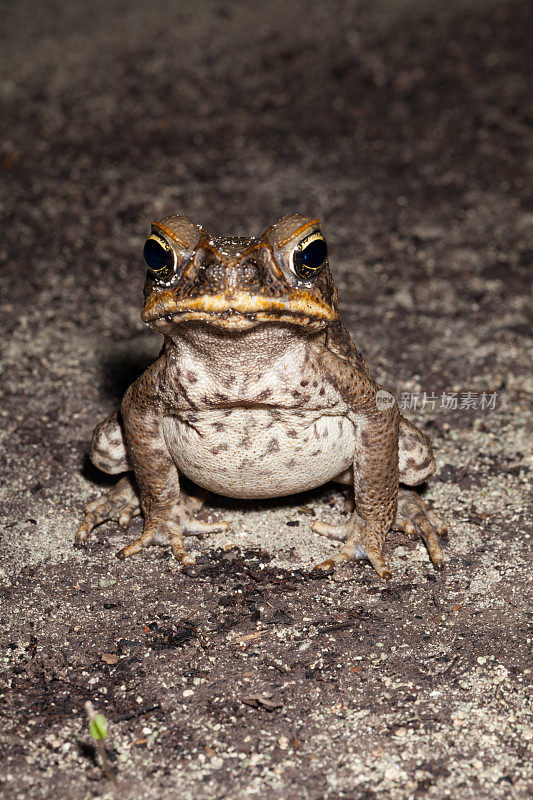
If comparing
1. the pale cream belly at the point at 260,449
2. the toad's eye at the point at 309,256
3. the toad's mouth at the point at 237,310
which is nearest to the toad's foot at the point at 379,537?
the pale cream belly at the point at 260,449

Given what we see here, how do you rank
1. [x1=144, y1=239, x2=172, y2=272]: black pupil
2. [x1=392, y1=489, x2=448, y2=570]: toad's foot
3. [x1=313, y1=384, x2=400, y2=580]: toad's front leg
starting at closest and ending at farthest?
[x1=144, y1=239, x2=172, y2=272]: black pupil < [x1=313, y1=384, x2=400, y2=580]: toad's front leg < [x1=392, y1=489, x2=448, y2=570]: toad's foot

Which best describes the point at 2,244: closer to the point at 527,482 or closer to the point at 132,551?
the point at 132,551

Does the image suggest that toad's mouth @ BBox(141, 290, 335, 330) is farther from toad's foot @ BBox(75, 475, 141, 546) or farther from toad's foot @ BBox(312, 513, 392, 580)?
toad's foot @ BBox(75, 475, 141, 546)

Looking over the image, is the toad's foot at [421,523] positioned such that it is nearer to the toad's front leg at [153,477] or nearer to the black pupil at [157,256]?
the toad's front leg at [153,477]

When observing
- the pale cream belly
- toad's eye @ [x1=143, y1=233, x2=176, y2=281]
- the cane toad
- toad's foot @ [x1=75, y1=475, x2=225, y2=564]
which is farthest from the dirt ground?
toad's eye @ [x1=143, y1=233, x2=176, y2=281]

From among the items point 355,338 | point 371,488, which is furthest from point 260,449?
point 355,338
